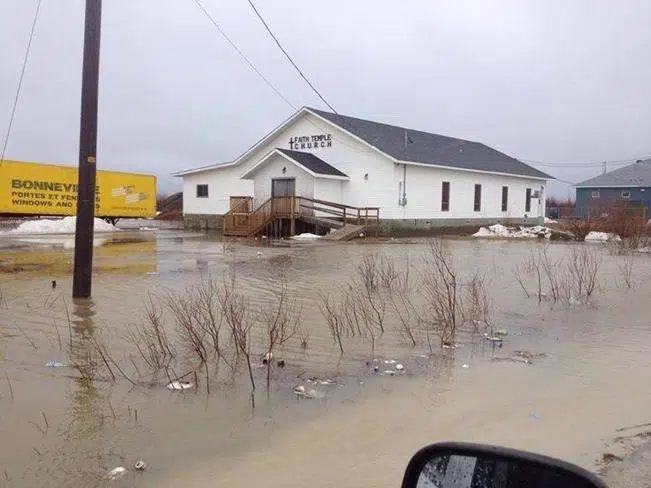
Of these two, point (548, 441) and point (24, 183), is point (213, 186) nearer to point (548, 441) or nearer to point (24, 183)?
point (24, 183)

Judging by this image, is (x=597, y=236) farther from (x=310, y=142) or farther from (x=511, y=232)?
(x=310, y=142)

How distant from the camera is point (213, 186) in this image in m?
39.0

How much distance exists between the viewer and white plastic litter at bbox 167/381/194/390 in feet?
19.2

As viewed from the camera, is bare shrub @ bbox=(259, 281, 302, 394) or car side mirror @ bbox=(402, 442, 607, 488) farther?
bare shrub @ bbox=(259, 281, 302, 394)

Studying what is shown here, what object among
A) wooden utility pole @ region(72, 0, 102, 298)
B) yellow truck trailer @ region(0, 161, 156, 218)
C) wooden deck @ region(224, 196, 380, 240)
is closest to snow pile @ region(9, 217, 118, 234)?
yellow truck trailer @ region(0, 161, 156, 218)

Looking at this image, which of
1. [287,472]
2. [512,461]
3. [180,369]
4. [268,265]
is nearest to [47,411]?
[180,369]

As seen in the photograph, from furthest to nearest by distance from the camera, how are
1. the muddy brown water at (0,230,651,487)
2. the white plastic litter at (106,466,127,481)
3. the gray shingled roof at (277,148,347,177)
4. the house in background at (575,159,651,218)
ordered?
1. the house in background at (575,159,651,218)
2. the gray shingled roof at (277,148,347,177)
3. the muddy brown water at (0,230,651,487)
4. the white plastic litter at (106,466,127,481)

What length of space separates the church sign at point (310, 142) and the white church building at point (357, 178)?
0.06 meters

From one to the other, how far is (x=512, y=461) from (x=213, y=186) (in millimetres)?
38280

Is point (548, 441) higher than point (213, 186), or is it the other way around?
point (213, 186)

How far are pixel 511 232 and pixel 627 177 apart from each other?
2843cm

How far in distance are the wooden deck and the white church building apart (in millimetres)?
107

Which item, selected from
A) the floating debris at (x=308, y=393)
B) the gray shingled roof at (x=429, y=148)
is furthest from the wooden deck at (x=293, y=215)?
the floating debris at (x=308, y=393)

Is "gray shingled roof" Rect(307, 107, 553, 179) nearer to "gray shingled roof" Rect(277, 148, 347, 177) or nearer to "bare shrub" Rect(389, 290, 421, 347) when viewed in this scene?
"gray shingled roof" Rect(277, 148, 347, 177)
